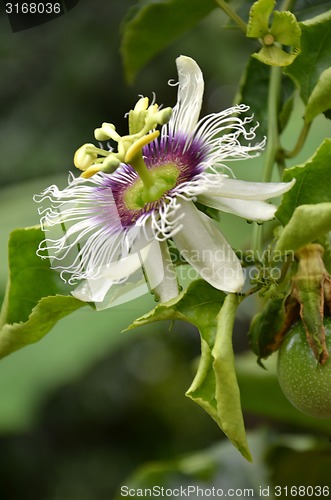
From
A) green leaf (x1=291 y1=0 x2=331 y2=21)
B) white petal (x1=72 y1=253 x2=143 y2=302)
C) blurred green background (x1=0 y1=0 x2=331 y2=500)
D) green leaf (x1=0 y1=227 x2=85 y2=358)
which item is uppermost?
green leaf (x1=291 y1=0 x2=331 y2=21)

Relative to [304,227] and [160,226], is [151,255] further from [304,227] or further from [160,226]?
[304,227]

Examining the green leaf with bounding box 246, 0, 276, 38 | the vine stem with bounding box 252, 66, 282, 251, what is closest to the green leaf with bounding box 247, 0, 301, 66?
the green leaf with bounding box 246, 0, 276, 38

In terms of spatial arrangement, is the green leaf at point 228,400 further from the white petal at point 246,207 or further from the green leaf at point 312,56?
the green leaf at point 312,56

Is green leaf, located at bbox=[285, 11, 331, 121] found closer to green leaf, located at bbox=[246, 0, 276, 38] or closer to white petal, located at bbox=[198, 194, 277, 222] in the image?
green leaf, located at bbox=[246, 0, 276, 38]

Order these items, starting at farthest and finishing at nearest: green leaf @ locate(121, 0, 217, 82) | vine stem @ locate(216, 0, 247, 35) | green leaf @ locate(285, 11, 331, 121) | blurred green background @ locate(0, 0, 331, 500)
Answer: blurred green background @ locate(0, 0, 331, 500) → green leaf @ locate(121, 0, 217, 82) → vine stem @ locate(216, 0, 247, 35) → green leaf @ locate(285, 11, 331, 121)

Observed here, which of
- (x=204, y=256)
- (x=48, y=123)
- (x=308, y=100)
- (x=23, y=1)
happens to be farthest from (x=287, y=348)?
(x=48, y=123)

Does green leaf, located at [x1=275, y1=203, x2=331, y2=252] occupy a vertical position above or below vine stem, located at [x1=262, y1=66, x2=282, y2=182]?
above

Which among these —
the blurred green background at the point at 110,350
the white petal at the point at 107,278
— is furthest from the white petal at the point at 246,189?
the blurred green background at the point at 110,350

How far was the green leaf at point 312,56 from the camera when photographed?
929 mm

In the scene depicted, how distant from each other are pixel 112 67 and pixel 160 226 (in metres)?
1.90

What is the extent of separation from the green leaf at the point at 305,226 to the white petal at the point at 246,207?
47 mm

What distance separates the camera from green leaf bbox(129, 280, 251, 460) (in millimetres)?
708

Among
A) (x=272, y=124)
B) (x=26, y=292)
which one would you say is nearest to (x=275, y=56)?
(x=272, y=124)

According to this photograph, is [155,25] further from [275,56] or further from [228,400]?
[228,400]
